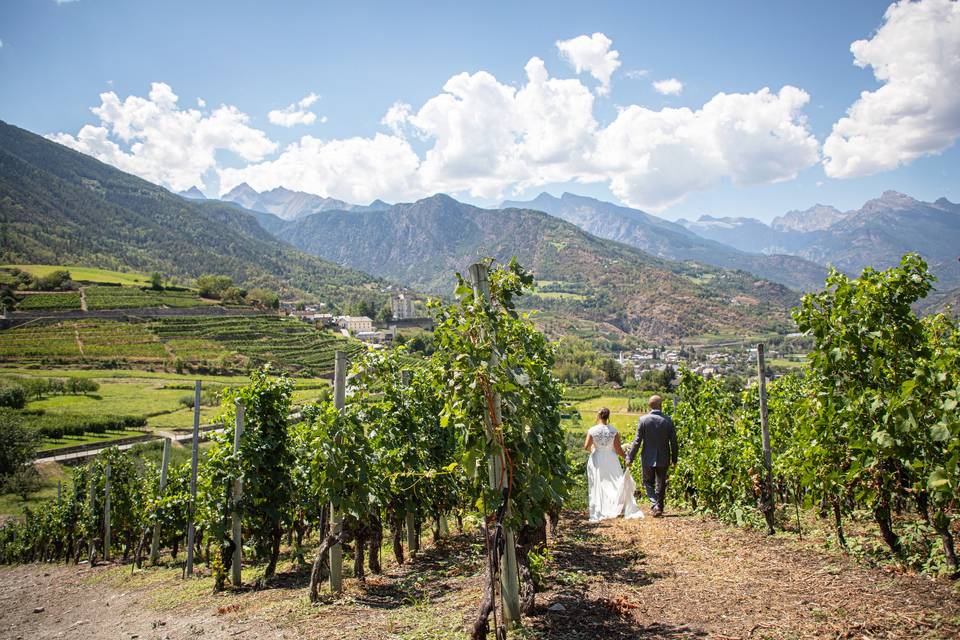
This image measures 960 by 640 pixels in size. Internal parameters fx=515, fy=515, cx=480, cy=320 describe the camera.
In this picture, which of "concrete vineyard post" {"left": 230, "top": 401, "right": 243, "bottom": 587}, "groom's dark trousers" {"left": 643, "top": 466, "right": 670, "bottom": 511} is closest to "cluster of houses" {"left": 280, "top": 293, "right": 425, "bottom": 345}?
"concrete vineyard post" {"left": 230, "top": 401, "right": 243, "bottom": 587}

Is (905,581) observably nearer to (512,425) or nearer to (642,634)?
(642,634)

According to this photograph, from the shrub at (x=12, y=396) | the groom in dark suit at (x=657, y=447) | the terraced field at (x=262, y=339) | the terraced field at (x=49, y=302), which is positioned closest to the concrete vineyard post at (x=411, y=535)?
the groom in dark suit at (x=657, y=447)

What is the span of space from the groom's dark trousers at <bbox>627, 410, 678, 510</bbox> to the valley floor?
2.18 feet

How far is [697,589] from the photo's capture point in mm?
5188

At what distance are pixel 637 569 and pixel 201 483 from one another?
7017mm

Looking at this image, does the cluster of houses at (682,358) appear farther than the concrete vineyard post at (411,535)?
Yes

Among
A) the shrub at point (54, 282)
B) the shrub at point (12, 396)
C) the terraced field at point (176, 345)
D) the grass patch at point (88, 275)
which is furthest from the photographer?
the grass patch at point (88, 275)

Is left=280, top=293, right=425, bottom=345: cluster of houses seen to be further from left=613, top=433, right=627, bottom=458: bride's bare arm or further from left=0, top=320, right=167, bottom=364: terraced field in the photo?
left=613, top=433, right=627, bottom=458: bride's bare arm

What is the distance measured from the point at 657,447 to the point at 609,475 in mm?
1197

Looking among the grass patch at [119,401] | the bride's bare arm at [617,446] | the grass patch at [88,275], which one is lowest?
the grass patch at [119,401]

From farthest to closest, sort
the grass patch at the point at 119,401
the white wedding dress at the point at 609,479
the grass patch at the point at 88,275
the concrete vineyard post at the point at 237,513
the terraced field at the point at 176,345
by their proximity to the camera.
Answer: the grass patch at the point at 88,275 < the terraced field at the point at 176,345 < the grass patch at the point at 119,401 < the white wedding dress at the point at 609,479 < the concrete vineyard post at the point at 237,513

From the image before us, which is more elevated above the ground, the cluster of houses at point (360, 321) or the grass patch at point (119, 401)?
the cluster of houses at point (360, 321)

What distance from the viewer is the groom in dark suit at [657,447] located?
30.0 feet

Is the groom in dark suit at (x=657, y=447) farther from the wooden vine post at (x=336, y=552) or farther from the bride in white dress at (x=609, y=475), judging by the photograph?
the wooden vine post at (x=336, y=552)
